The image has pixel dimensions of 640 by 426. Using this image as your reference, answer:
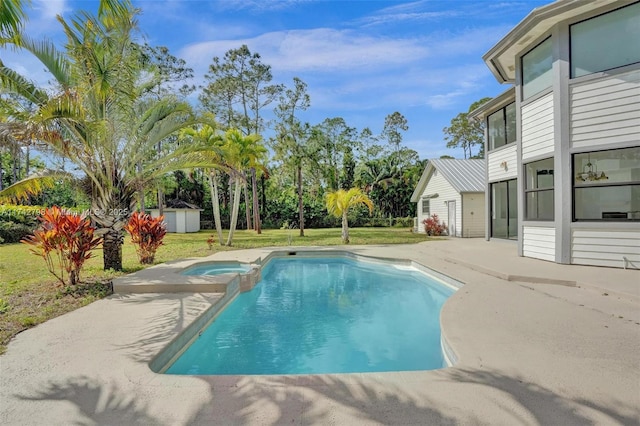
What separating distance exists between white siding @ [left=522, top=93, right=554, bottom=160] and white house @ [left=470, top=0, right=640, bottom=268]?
0.03 m

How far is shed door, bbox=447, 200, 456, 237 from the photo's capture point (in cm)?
1931

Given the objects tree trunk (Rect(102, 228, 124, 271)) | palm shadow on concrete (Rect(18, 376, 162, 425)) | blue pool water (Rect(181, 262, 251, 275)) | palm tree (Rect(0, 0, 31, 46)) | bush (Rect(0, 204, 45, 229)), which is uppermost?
palm tree (Rect(0, 0, 31, 46))

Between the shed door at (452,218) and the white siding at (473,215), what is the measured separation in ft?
2.65

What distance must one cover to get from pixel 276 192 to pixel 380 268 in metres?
24.9

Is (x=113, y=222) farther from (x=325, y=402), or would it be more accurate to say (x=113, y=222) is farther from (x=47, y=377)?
(x=325, y=402)

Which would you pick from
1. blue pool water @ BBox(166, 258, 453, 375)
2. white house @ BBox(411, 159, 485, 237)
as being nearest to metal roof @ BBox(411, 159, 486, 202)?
white house @ BBox(411, 159, 485, 237)

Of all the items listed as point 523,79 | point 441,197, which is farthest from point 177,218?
point 523,79

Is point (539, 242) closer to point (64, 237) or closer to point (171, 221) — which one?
point (64, 237)

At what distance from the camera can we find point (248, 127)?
92.7 ft

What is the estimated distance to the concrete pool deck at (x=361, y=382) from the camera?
2.61m

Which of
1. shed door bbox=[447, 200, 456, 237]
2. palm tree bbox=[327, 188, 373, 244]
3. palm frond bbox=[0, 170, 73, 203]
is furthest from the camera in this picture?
shed door bbox=[447, 200, 456, 237]

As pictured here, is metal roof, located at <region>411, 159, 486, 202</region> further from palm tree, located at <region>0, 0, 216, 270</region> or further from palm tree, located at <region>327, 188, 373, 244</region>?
palm tree, located at <region>0, 0, 216, 270</region>

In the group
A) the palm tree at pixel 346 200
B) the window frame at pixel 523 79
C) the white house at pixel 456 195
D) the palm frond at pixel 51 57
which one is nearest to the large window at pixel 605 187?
the window frame at pixel 523 79

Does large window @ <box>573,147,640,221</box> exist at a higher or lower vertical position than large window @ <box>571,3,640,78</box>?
lower
